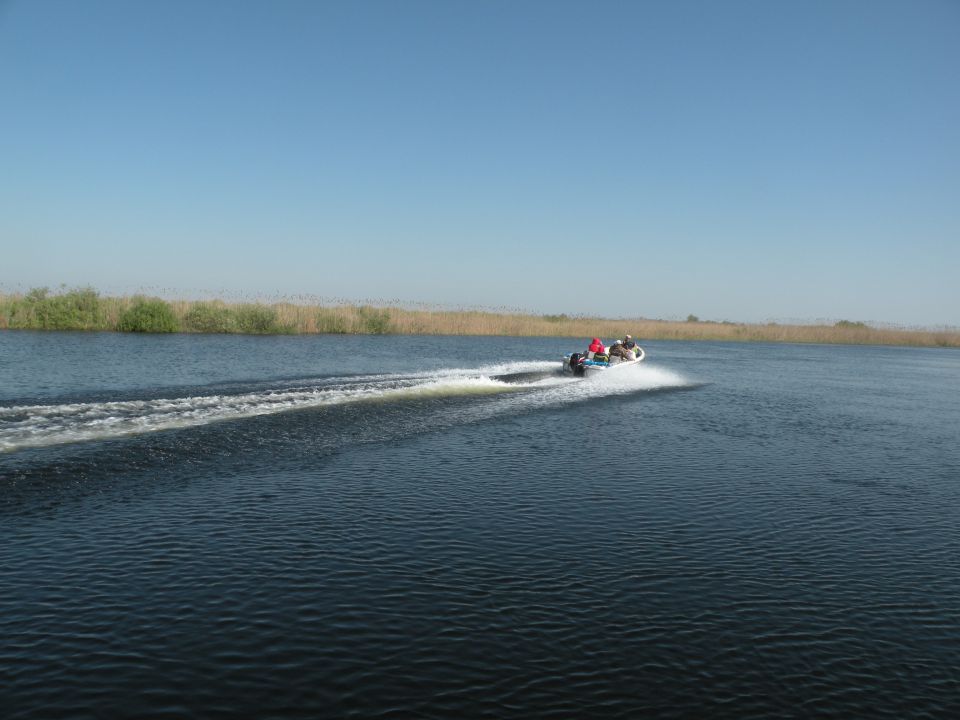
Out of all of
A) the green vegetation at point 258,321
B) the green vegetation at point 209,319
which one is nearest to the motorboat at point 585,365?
the green vegetation at point 258,321

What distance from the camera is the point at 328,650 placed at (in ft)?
21.9

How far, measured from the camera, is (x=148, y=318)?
47750mm

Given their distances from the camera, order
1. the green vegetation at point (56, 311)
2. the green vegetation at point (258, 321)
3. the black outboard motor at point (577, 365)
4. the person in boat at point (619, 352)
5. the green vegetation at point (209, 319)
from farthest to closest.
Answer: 1. the green vegetation at point (258, 321)
2. the green vegetation at point (209, 319)
3. the green vegetation at point (56, 311)
4. the person in boat at point (619, 352)
5. the black outboard motor at point (577, 365)

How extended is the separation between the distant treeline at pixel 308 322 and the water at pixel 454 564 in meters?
30.0

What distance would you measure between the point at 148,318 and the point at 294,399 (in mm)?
33025

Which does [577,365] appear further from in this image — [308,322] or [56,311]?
[56,311]

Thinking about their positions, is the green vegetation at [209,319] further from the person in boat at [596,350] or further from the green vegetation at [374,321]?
the person in boat at [596,350]

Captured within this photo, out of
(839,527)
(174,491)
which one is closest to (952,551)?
(839,527)

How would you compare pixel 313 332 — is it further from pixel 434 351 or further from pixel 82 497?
pixel 82 497

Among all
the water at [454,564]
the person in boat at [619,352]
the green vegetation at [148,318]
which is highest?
the green vegetation at [148,318]

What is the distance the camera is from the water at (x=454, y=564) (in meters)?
6.22

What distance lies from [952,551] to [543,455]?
322 inches

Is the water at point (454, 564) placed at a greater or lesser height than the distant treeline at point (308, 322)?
lesser

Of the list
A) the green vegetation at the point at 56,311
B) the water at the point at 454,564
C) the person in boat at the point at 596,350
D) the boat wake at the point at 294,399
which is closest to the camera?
the water at the point at 454,564
